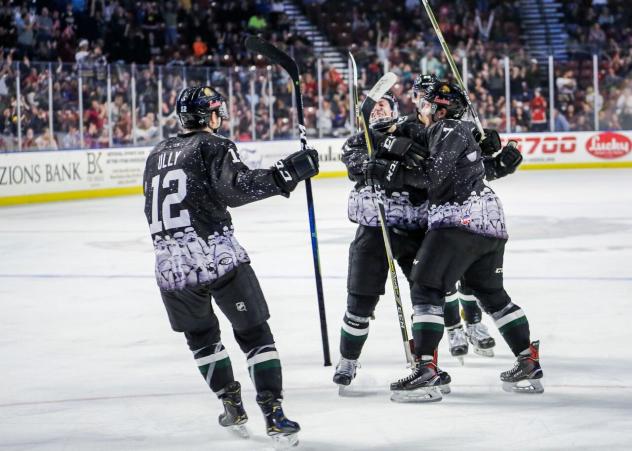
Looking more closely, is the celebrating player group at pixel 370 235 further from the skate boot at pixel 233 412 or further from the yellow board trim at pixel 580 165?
the yellow board trim at pixel 580 165

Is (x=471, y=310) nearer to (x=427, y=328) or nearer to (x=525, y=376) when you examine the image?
(x=525, y=376)

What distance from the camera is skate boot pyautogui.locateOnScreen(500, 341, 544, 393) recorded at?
4973 mm

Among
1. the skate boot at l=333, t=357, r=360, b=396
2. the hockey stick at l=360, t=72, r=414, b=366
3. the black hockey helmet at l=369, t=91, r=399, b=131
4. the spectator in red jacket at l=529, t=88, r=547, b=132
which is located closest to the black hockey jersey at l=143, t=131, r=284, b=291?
the hockey stick at l=360, t=72, r=414, b=366

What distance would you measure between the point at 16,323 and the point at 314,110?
1372 cm

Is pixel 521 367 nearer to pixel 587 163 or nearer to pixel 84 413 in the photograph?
pixel 84 413

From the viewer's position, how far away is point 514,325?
5.05 m

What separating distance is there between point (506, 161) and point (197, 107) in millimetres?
1631

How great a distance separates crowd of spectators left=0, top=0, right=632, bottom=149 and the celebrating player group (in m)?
11.4

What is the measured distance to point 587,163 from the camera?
2188 centimetres

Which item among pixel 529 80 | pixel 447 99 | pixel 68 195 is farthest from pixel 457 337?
pixel 529 80

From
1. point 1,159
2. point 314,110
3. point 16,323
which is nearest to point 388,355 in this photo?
point 16,323

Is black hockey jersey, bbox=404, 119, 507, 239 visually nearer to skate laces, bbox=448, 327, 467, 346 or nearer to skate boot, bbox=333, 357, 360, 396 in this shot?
skate boot, bbox=333, 357, 360, 396

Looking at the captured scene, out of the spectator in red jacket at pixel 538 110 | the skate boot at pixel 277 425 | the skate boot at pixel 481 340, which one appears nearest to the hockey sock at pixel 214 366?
the skate boot at pixel 277 425

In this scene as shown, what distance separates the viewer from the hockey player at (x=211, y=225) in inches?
166
